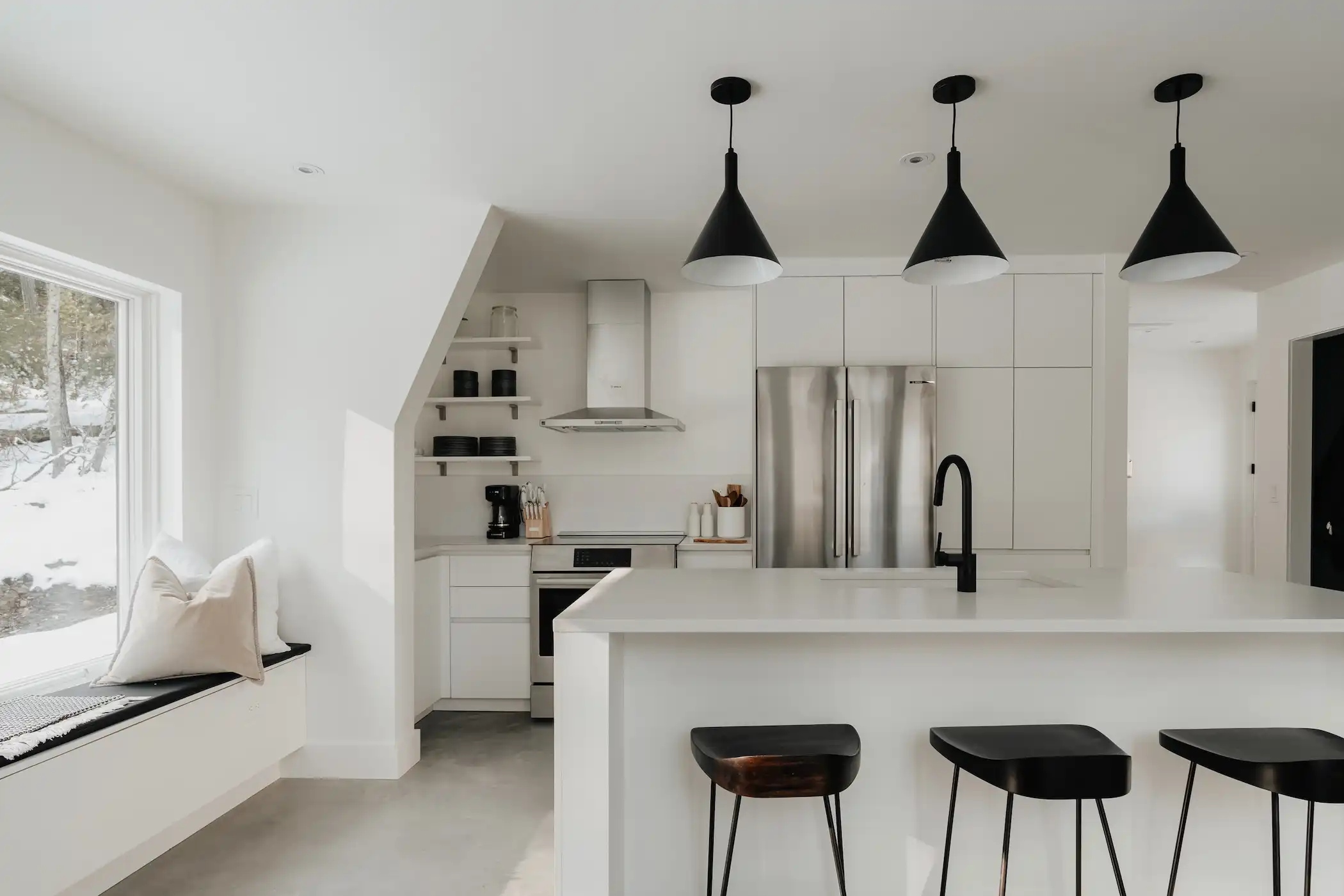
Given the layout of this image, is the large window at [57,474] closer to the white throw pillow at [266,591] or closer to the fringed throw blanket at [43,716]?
the fringed throw blanket at [43,716]

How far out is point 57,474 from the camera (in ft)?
9.04

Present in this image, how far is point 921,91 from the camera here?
235 cm

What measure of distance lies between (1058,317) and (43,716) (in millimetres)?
4592

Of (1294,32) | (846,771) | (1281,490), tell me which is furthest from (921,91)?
(1281,490)

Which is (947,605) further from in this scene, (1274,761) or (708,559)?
(708,559)

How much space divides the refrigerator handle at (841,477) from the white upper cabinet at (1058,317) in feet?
3.62

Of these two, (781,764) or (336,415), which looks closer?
(781,764)

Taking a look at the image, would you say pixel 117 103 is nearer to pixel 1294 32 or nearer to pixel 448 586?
pixel 448 586

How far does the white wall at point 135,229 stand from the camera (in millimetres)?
2441

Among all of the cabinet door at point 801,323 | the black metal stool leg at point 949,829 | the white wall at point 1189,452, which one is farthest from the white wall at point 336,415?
the white wall at point 1189,452

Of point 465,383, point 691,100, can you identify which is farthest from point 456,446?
point 691,100

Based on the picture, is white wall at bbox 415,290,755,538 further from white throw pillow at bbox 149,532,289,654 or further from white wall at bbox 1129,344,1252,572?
white wall at bbox 1129,344,1252,572

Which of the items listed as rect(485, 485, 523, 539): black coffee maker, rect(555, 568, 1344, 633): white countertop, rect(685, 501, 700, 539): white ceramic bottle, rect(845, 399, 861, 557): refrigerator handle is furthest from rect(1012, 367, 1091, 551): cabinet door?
rect(485, 485, 523, 539): black coffee maker

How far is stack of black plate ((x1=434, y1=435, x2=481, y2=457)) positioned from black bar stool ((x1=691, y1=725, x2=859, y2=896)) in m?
3.21
